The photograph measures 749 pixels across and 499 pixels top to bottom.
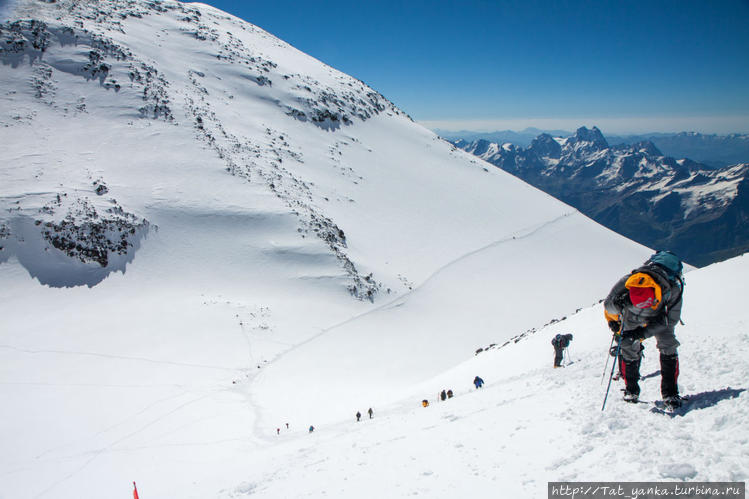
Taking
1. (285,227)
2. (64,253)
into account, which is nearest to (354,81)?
(285,227)

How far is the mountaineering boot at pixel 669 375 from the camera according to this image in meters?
6.48

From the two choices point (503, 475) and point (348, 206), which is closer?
point (503, 475)

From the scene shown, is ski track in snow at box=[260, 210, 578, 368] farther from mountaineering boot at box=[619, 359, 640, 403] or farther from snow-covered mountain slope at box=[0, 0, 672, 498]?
mountaineering boot at box=[619, 359, 640, 403]

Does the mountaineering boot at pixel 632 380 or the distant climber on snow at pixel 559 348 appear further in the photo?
the distant climber on snow at pixel 559 348

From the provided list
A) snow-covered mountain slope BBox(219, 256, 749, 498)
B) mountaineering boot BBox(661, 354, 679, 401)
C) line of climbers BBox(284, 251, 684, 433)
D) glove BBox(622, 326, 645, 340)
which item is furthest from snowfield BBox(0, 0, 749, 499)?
glove BBox(622, 326, 645, 340)

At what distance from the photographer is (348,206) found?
186ft

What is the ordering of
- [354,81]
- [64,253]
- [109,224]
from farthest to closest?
[354,81] < [109,224] < [64,253]

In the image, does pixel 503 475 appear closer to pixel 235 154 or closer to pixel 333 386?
pixel 333 386

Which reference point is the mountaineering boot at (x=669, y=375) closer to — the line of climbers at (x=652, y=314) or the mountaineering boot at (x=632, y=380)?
the line of climbers at (x=652, y=314)

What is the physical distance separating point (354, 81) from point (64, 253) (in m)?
88.4

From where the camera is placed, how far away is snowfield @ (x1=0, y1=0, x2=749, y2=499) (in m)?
7.93

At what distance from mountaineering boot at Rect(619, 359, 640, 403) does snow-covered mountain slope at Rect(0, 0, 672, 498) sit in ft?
41.4

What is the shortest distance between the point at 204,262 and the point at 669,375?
39.3m

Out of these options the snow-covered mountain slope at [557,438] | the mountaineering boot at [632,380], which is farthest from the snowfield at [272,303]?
the mountaineering boot at [632,380]
